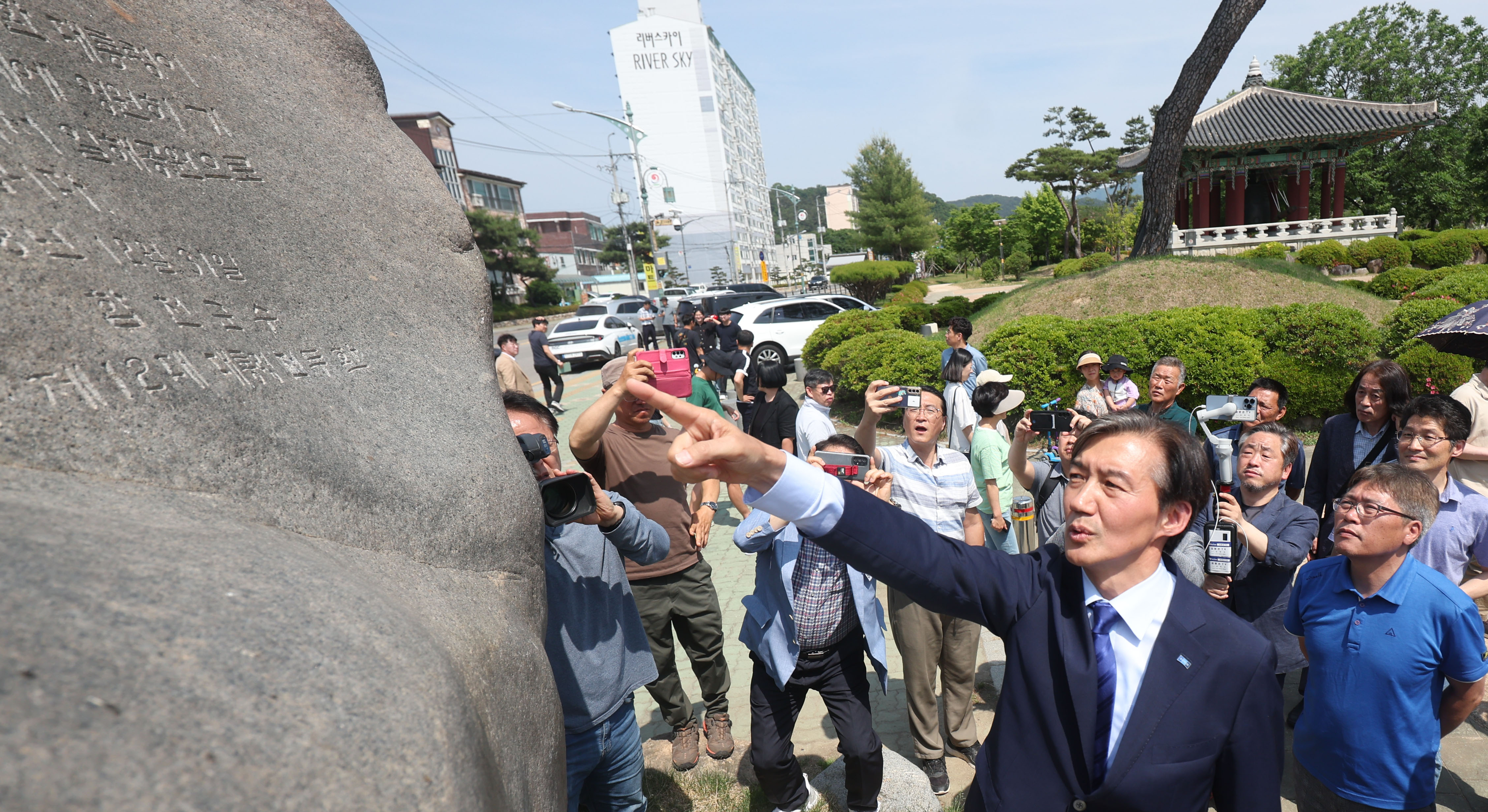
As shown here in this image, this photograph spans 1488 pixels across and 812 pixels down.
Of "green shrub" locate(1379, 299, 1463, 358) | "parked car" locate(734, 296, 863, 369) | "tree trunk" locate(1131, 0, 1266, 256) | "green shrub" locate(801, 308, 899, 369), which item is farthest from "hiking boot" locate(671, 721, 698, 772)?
"tree trunk" locate(1131, 0, 1266, 256)

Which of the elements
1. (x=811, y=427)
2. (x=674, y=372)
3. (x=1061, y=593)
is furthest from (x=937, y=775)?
(x=674, y=372)

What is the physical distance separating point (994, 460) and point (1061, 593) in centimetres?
263

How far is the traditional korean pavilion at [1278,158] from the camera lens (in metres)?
23.6

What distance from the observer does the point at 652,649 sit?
384 centimetres

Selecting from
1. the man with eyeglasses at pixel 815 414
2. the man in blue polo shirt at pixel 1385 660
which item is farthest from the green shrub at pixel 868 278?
the man in blue polo shirt at pixel 1385 660

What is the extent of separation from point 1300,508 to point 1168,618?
219cm

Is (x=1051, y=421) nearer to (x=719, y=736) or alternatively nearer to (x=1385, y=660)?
(x=1385, y=660)

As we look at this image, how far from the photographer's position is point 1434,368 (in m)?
7.40

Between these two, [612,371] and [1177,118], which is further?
[1177,118]

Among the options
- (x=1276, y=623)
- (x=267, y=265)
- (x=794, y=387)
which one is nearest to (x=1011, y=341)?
(x=794, y=387)

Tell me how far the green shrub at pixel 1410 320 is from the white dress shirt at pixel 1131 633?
853 cm

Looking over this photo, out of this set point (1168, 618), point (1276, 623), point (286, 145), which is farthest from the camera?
point (1276, 623)

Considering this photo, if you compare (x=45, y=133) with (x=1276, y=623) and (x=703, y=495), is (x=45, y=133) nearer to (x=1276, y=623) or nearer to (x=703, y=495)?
(x=703, y=495)

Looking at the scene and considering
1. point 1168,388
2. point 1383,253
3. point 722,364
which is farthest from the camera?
point 1383,253
